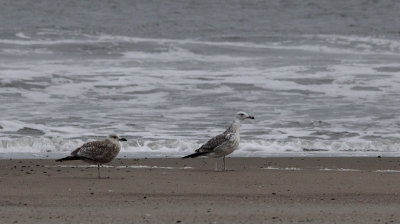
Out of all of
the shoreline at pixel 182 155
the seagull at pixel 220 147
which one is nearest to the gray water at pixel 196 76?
the shoreline at pixel 182 155

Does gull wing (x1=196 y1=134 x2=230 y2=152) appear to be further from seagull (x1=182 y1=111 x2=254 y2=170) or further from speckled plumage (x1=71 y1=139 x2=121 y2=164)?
speckled plumage (x1=71 y1=139 x2=121 y2=164)

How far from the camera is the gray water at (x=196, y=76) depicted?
1397 centimetres

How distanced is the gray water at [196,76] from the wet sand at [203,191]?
59.4 inches

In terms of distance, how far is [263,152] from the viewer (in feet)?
42.6

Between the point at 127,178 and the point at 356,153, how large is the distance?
3.86 meters

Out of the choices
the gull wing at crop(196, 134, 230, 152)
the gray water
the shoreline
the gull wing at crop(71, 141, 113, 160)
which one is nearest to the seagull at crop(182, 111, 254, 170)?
the gull wing at crop(196, 134, 230, 152)

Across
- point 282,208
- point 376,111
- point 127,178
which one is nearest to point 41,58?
point 376,111

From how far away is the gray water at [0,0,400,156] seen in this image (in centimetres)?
1397

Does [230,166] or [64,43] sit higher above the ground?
[64,43]

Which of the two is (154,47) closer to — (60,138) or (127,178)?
(60,138)

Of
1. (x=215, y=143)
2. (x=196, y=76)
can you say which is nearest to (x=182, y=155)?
(x=215, y=143)

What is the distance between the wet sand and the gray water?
151 cm

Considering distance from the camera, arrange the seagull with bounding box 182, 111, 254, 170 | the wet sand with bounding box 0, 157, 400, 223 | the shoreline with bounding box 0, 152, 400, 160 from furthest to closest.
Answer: the shoreline with bounding box 0, 152, 400, 160 → the seagull with bounding box 182, 111, 254, 170 → the wet sand with bounding box 0, 157, 400, 223

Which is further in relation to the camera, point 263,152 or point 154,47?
point 154,47
